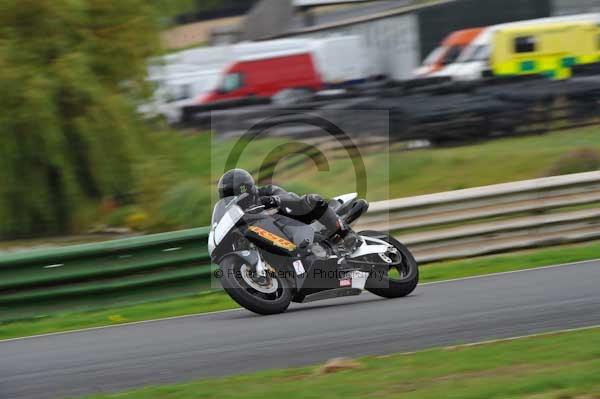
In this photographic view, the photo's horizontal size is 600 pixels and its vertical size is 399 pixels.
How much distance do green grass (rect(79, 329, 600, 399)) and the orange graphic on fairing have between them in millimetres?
2140

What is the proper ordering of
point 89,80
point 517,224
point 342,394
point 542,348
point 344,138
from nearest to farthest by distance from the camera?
point 342,394, point 542,348, point 517,224, point 89,80, point 344,138

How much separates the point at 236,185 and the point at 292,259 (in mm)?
792

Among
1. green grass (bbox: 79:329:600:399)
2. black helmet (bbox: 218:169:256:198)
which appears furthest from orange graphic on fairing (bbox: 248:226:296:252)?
green grass (bbox: 79:329:600:399)

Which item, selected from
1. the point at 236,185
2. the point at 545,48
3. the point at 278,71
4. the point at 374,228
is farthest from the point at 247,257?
the point at 278,71

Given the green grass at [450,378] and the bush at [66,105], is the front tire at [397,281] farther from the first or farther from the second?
the bush at [66,105]

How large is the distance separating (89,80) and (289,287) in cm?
853

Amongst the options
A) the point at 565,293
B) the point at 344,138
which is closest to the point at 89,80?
the point at 344,138

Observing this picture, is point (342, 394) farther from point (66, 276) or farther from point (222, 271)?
point (66, 276)

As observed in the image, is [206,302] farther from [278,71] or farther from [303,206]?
[278,71]

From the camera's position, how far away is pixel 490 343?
650cm

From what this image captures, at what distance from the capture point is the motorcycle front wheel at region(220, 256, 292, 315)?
26.3 ft

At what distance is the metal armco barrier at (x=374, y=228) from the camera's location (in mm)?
10156

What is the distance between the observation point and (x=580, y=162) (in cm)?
1445

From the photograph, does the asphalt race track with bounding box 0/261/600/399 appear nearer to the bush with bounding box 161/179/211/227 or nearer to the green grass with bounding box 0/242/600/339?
the green grass with bounding box 0/242/600/339
